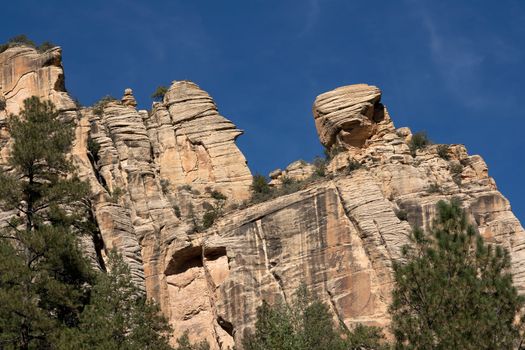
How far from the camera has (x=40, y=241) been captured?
41969 millimetres

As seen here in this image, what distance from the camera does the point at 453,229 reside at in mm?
38750

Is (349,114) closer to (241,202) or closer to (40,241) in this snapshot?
(241,202)

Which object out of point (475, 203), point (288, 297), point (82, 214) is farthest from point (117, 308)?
point (475, 203)

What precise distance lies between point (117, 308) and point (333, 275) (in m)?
14.6

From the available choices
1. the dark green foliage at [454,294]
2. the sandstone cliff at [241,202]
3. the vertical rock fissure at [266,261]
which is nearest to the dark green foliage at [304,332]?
the sandstone cliff at [241,202]

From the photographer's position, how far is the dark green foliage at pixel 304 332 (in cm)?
4766

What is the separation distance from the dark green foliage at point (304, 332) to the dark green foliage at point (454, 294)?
9679mm

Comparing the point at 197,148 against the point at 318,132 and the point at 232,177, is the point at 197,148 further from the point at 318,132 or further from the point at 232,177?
the point at 318,132

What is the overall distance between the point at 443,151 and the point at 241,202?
11.4m

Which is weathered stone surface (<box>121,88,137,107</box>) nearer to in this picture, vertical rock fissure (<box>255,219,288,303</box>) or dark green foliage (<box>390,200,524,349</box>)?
vertical rock fissure (<box>255,219,288,303</box>)

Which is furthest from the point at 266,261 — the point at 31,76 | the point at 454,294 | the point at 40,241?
the point at 454,294

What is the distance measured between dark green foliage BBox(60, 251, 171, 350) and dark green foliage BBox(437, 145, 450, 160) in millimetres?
21197

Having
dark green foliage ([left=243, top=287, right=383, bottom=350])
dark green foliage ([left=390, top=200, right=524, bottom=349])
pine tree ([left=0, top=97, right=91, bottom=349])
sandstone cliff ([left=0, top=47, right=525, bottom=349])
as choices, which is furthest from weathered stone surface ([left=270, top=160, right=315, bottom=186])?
dark green foliage ([left=390, top=200, right=524, bottom=349])

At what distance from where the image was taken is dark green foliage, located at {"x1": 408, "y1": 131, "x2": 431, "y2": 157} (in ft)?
219
